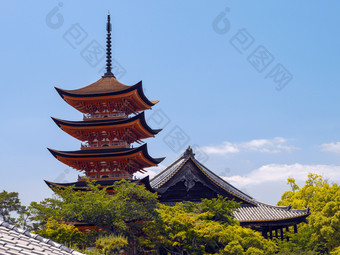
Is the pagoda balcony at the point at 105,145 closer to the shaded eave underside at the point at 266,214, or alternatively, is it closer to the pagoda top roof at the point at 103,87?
the pagoda top roof at the point at 103,87

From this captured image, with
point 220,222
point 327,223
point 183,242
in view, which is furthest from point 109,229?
point 327,223

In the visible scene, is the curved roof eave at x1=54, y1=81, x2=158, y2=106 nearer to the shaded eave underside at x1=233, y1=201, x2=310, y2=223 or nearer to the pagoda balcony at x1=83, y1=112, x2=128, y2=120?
the pagoda balcony at x1=83, y1=112, x2=128, y2=120

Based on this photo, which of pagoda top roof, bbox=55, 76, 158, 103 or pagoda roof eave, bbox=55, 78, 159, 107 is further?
pagoda top roof, bbox=55, 76, 158, 103

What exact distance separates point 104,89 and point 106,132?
3.87 metres

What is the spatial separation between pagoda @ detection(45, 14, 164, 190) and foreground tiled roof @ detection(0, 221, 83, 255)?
18428 mm

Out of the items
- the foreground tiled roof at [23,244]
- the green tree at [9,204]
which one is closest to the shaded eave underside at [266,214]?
the foreground tiled roof at [23,244]

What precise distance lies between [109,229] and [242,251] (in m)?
8.12

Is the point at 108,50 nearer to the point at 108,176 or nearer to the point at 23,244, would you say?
the point at 108,176

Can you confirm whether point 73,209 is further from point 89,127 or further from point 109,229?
point 89,127

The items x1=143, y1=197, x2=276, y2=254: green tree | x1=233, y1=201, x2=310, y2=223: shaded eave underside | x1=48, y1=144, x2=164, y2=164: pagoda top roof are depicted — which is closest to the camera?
x1=143, y1=197, x2=276, y2=254: green tree

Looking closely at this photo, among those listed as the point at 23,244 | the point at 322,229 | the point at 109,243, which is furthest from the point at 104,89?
the point at 23,244

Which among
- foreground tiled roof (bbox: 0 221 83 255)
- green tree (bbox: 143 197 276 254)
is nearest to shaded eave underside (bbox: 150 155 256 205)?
green tree (bbox: 143 197 276 254)

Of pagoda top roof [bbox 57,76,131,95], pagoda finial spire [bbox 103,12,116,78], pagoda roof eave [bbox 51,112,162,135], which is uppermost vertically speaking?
pagoda finial spire [bbox 103,12,116,78]

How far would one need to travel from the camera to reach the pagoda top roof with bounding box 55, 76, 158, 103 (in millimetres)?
35375
